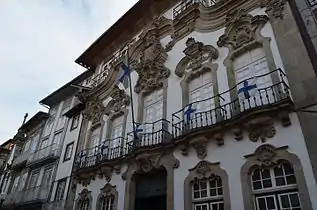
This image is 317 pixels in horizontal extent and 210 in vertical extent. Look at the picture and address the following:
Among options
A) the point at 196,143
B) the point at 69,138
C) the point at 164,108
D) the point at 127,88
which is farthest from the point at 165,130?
the point at 69,138

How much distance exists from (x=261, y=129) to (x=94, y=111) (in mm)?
10648

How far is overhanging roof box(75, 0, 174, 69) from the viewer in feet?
50.2

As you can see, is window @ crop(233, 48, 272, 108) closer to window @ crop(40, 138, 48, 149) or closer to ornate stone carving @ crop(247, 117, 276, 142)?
ornate stone carving @ crop(247, 117, 276, 142)

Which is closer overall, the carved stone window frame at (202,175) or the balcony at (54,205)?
the carved stone window frame at (202,175)

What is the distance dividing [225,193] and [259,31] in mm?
5597

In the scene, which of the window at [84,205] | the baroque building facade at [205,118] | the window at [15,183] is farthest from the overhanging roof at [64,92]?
the window at [84,205]

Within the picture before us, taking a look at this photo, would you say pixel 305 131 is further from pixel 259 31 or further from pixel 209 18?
pixel 209 18

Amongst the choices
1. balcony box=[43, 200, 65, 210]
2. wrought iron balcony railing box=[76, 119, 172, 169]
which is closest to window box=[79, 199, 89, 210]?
wrought iron balcony railing box=[76, 119, 172, 169]

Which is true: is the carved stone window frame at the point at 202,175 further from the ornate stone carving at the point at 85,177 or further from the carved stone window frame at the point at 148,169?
the ornate stone carving at the point at 85,177

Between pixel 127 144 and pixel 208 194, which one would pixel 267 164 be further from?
pixel 127 144

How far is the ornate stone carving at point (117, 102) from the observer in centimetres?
1394

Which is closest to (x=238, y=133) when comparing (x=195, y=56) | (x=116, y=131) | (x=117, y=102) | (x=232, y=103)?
(x=232, y=103)

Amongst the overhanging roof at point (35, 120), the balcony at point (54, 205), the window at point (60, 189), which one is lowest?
the balcony at point (54, 205)

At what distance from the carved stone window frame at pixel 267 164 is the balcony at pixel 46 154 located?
1360 centimetres
